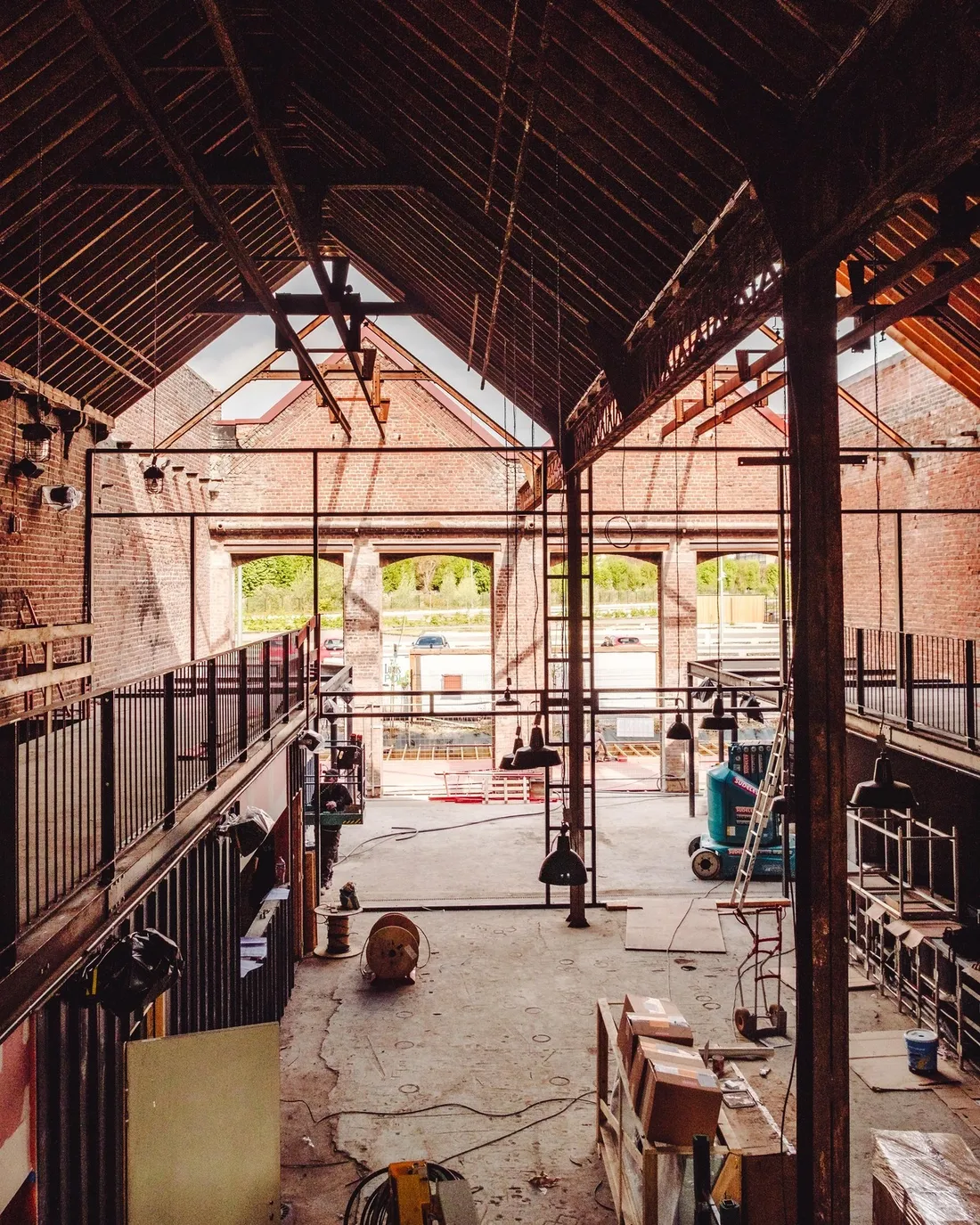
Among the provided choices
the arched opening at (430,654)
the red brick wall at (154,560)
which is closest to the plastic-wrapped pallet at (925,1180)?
the red brick wall at (154,560)

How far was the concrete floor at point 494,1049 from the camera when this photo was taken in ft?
22.2

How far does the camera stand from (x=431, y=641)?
2269 centimetres

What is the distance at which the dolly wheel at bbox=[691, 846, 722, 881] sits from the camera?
571 inches

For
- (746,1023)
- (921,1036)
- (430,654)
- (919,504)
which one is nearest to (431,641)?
(430,654)

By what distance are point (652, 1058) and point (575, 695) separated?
6.63m

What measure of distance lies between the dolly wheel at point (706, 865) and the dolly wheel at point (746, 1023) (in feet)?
17.7

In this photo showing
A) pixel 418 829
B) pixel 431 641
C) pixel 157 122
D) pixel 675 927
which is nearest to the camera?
pixel 157 122

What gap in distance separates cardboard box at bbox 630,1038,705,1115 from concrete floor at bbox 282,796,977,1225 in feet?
3.89

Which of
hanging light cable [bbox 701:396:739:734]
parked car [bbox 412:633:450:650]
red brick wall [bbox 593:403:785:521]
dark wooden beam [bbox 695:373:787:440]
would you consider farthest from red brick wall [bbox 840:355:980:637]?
parked car [bbox 412:633:450:650]

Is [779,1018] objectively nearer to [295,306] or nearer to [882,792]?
[882,792]

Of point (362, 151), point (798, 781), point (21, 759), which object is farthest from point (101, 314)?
point (798, 781)

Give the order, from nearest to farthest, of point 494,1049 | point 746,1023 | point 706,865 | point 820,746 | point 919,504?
point 820,746, point 494,1049, point 746,1023, point 706,865, point 919,504

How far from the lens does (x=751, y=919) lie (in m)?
13.1

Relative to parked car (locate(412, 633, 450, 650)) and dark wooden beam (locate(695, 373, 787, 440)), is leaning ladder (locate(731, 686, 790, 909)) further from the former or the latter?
parked car (locate(412, 633, 450, 650))
